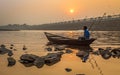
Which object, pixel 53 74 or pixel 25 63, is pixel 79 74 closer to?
pixel 53 74

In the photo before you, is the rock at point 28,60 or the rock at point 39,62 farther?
the rock at point 28,60

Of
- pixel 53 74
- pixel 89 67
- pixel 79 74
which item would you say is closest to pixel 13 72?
pixel 53 74

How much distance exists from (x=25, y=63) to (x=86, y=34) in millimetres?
17513

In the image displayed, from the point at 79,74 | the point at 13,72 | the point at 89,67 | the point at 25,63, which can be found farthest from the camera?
the point at 25,63

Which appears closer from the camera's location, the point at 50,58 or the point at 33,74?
the point at 33,74

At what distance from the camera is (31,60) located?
67.8 feet

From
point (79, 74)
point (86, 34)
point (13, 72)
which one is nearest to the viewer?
point (79, 74)

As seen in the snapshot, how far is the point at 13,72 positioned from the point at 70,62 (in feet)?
20.4

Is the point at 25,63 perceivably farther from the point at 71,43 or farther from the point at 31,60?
the point at 71,43

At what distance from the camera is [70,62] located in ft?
71.3

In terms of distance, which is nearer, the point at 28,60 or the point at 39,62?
the point at 39,62

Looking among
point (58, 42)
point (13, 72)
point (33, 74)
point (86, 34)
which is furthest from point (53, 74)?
point (58, 42)

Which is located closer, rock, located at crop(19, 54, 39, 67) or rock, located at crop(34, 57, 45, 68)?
rock, located at crop(34, 57, 45, 68)

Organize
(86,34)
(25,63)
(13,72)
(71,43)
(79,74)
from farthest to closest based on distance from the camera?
1. (71,43)
2. (86,34)
3. (25,63)
4. (13,72)
5. (79,74)
